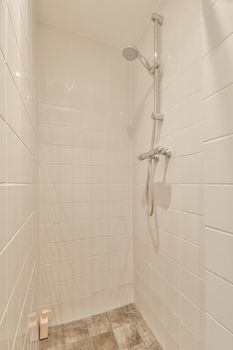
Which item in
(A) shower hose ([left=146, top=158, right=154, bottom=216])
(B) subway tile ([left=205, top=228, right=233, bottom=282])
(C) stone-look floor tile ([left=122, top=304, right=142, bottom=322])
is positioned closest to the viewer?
(B) subway tile ([left=205, top=228, right=233, bottom=282])

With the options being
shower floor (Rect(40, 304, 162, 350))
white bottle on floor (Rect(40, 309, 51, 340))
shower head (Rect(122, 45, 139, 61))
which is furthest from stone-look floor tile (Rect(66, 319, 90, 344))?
shower head (Rect(122, 45, 139, 61))

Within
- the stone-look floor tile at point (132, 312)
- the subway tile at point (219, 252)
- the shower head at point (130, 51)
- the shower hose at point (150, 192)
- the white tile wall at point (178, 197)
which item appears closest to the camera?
the subway tile at point (219, 252)

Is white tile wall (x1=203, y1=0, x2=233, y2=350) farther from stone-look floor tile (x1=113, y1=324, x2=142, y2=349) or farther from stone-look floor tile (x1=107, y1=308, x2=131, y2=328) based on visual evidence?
stone-look floor tile (x1=107, y1=308, x2=131, y2=328)

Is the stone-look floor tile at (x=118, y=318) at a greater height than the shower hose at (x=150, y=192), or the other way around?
the shower hose at (x=150, y=192)

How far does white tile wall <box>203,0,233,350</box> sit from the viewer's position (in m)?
0.50

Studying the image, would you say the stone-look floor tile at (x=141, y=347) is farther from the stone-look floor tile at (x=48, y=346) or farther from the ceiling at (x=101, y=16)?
the ceiling at (x=101, y=16)

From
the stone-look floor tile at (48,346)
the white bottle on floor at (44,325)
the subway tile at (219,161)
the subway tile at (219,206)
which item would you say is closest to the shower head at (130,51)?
the subway tile at (219,161)

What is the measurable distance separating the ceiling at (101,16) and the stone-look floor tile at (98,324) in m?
2.27

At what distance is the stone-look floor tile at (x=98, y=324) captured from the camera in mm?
1303

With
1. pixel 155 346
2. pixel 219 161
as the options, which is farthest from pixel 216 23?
pixel 155 346

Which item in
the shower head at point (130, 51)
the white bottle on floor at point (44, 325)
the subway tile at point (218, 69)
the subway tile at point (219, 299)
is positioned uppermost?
the shower head at point (130, 51)

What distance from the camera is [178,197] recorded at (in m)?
1.02

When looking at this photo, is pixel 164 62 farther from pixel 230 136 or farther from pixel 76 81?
pixel 230 136

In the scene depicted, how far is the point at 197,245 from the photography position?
2.92 ft
